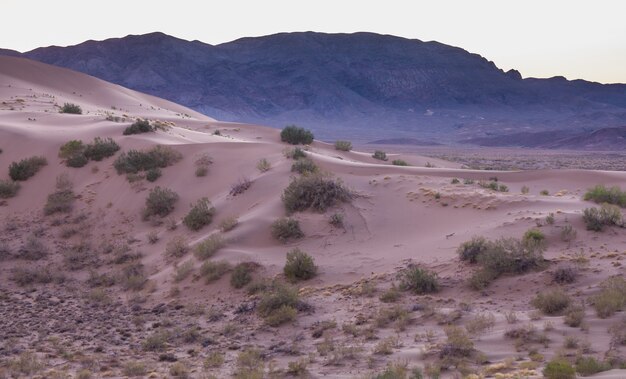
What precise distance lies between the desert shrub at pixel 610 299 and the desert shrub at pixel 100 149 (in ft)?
65.4

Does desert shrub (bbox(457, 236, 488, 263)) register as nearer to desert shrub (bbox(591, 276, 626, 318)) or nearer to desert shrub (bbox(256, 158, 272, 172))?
desert shrub (bbox(591, 276, 626, 318))

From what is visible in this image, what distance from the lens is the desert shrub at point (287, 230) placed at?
17.8 meters

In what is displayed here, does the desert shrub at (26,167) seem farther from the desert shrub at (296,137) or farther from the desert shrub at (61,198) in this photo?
the desert shrub at (296,137)

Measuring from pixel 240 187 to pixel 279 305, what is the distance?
8.55 metres

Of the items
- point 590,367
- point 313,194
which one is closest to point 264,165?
point 313,194

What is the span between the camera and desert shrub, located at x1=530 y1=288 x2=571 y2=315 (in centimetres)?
1148

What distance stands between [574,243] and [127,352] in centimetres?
→ 967

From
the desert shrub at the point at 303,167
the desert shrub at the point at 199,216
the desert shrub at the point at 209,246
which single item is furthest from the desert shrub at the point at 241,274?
the desert shrub at the point at 303,167

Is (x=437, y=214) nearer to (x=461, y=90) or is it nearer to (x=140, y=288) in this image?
(x=140, y=288)

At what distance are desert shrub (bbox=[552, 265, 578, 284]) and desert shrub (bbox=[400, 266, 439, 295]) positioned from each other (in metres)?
2.32

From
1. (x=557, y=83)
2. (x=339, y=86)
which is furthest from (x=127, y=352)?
(x=557, y=83)

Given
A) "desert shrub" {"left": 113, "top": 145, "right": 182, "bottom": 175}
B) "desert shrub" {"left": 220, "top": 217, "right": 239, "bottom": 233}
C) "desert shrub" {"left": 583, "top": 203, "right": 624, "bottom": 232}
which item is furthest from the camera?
"desert shrub" {"left": 113, "top": 145, "right": 182, "bottom": 175}

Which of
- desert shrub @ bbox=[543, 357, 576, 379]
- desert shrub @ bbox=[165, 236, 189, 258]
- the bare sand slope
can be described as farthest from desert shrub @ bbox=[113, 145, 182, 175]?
desert shrub @ bbox=[543, 357, 576, 379]

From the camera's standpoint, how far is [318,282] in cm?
1534
